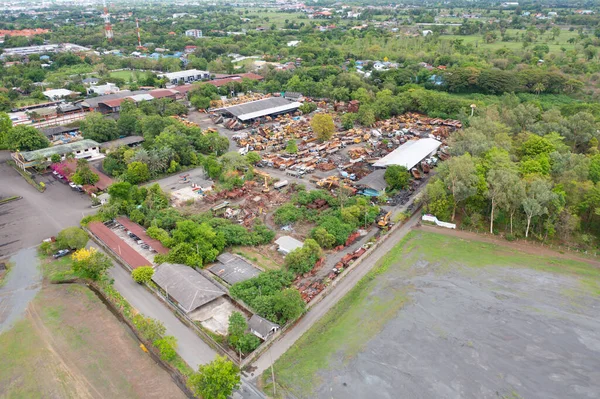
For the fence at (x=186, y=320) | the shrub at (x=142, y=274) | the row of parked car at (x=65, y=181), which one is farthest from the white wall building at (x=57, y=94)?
the shrub at (x=142, y=274)

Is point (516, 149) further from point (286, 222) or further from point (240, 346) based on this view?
point (240, 346)

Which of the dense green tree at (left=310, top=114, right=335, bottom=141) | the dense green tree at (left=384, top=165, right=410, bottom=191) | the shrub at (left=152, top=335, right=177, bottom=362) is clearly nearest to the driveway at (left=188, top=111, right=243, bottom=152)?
the dense green tree at (left=310, top=114, right=335, bottom=141)

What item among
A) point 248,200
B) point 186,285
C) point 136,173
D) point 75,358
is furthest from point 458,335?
point 136,173

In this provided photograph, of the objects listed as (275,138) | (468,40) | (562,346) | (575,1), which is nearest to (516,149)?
(562,346)

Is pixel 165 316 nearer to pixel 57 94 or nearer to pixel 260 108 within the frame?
pixel 260 108

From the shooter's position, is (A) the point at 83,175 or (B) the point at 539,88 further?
(B) the point at 539,88

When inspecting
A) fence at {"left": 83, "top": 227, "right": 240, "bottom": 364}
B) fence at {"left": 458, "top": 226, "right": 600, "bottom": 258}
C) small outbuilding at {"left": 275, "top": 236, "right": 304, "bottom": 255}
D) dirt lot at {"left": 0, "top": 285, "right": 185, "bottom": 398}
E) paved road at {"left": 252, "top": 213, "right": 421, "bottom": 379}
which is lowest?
fence at {"left": 458, "top": 226, "right": 600, "bottom": 258}

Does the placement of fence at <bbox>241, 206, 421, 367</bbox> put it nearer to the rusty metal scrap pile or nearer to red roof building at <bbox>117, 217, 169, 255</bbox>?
the rusty metal scrap pile
